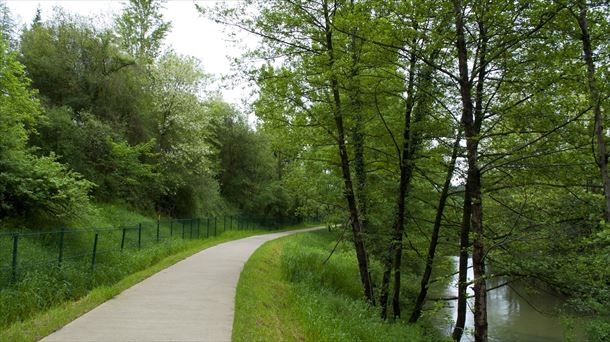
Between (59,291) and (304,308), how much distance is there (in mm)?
5220

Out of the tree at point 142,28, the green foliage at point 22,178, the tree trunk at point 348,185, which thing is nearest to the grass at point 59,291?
the green foliage at point 22,178

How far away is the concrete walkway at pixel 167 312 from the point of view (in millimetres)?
6531

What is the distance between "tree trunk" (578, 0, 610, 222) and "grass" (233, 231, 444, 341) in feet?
15.7

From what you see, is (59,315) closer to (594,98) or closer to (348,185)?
(348,185)

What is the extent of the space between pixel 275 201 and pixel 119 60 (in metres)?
19.9

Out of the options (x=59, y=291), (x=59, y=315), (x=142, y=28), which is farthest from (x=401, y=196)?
(x=142, y=28)

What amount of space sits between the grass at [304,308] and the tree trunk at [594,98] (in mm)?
4798

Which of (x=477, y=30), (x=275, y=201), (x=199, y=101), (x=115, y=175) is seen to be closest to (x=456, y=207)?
(x=477, y=30)

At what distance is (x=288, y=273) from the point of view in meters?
13.5

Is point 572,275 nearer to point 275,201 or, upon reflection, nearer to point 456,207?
point 456,207

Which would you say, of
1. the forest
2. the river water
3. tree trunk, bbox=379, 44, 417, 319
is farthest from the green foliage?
the river water

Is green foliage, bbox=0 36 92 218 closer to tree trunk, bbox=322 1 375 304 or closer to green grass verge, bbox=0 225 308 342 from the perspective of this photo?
green grass verge, bbox=0 225 308 342

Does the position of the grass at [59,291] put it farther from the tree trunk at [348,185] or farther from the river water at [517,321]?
the river water at [517,321]

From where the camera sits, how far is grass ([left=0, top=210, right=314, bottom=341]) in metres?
6.94
